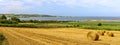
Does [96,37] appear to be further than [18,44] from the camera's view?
Yes

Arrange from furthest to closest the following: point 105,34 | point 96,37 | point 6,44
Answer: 1. point 105,34
2. point 96,37
3. point 6,44

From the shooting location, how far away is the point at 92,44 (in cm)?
2308

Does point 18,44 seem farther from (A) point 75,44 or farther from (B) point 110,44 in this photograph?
(B) point 110,44

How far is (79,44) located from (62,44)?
1.34m

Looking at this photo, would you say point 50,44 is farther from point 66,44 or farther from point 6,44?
point 6,44

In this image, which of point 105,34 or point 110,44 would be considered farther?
point 105,34

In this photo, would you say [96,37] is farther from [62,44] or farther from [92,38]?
[62,44]

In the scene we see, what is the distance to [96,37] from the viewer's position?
2750 cm

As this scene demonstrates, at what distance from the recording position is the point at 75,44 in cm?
2298

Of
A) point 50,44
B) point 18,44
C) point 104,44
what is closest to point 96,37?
point 104,44

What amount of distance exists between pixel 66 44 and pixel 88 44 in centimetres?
173

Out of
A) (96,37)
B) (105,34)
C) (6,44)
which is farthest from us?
(105,34)

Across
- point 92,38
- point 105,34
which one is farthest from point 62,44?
point 105,34

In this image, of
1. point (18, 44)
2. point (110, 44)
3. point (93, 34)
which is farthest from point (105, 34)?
point (18, 44)
